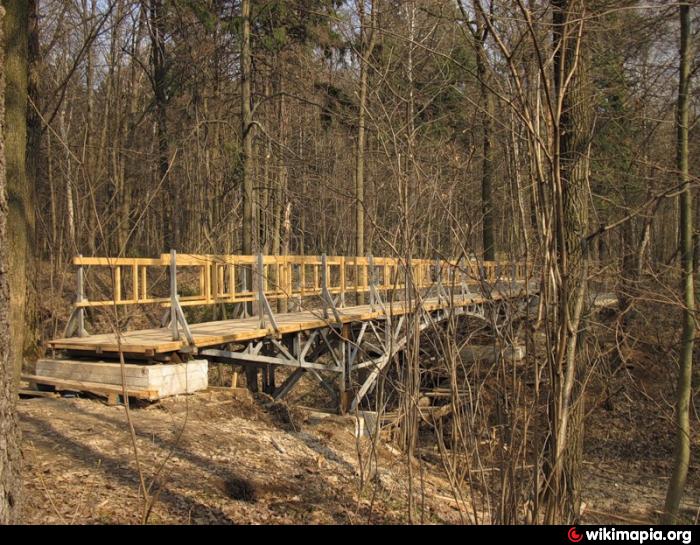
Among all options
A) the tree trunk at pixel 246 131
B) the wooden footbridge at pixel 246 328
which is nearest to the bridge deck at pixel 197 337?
the wooden footbridge at pixel 246 328

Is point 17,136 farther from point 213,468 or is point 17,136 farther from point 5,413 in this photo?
point 5,413

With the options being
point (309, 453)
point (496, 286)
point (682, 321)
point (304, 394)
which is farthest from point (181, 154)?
point (496, 286)

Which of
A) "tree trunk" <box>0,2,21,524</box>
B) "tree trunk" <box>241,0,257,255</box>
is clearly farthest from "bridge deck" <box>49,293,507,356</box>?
"tree trunk" <box>0,2,21,524</box>

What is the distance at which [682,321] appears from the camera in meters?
9.27

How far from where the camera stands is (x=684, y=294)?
8.54 meters

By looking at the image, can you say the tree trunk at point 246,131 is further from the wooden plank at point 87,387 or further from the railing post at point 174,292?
the wooden plank at point 87,387

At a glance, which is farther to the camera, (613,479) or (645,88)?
(613,479)

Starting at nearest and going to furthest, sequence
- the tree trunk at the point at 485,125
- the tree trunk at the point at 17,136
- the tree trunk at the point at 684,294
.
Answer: the tree trunk at the point at 485,125
the tree trunk at the point at 17,136
the tree trunk at the point at 684,294

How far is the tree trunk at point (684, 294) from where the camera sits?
28.1 feet

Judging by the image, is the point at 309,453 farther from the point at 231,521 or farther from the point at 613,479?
the point at 613,479

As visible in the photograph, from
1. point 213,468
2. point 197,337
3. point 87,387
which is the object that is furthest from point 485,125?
point 87,387

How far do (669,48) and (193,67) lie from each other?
11.5 m
